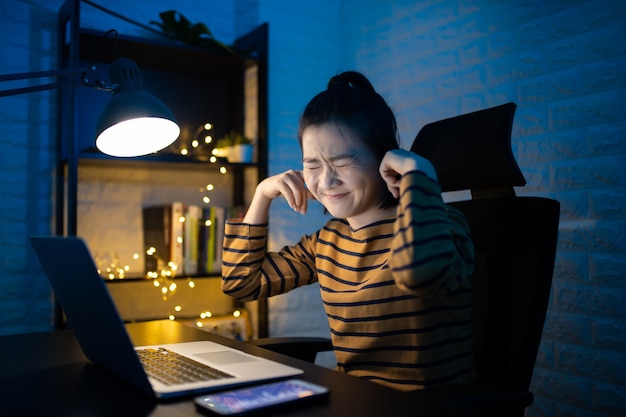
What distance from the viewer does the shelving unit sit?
235 centimetres

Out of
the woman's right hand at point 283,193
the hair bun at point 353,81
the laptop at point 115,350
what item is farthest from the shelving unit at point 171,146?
the laptop at point 115,350

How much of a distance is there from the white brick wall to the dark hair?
2.67 feet

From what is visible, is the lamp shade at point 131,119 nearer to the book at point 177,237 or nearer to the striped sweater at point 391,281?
the striped sweater at point 391,281

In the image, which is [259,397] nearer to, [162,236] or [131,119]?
[131,119]

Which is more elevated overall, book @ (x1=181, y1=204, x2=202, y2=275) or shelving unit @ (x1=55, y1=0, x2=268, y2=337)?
shelving unit @ (x1=55, y1=0, x2=268, y2=337)

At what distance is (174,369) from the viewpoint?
3.04ft

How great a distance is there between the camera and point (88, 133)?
2.48 meters

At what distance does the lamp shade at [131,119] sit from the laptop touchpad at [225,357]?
1.44ft

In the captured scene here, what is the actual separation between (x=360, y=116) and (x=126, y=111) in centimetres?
45

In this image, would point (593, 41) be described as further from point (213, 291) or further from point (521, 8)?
point (213, 291)

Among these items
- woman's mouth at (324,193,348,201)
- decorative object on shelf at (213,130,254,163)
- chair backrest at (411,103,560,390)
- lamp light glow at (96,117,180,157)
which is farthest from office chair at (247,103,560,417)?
decorative object on shelf at (213,130,254,163)

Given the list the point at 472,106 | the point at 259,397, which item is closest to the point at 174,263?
the point at 472,106

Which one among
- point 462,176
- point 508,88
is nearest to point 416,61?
point 508,88

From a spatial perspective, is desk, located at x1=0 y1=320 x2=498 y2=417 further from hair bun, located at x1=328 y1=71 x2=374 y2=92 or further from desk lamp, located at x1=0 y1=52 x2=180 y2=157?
hair bun, located at x1=328 y1=71 x2=374 y2=92
